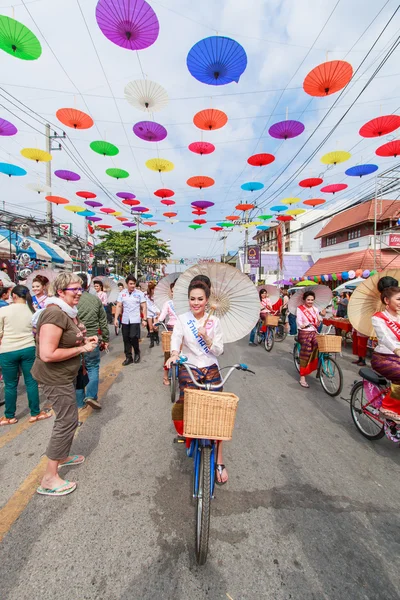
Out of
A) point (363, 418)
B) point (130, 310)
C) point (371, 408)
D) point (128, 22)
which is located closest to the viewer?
point (371, 408)

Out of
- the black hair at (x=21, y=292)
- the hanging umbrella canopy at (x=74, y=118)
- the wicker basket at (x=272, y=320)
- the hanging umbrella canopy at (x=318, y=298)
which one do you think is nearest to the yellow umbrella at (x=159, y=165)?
the hanging umbrella canopy at (x=74, y=118)

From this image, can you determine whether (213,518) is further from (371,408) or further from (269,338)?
(269,338)

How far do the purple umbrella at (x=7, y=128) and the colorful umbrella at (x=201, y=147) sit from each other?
5487mm

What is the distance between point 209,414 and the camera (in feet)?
5.95

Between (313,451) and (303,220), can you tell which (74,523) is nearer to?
(313,451)

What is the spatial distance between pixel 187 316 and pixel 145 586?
1865 mm

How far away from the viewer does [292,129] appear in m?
8.70

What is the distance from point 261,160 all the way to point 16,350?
1049 centimetres

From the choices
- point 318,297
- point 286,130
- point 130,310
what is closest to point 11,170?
point 130,310

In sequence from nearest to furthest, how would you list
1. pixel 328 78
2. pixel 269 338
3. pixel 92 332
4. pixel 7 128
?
1. pixel 92 332
2. pixel 328 78
3. pixel 269 338
4. pixel 7 128

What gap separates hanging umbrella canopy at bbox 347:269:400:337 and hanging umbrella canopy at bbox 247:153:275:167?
26.6 ft

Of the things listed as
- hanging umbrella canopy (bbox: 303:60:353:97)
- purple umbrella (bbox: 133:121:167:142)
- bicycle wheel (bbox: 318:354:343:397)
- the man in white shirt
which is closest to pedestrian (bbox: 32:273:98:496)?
the man in white shirt

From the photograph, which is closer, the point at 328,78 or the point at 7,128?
the point at 328,78

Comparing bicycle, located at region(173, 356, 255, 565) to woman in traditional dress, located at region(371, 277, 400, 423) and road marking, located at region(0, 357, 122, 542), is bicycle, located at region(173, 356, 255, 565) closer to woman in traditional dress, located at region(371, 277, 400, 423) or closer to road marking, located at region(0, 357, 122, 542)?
road marking, located at region(0, 357, 122, 542)
